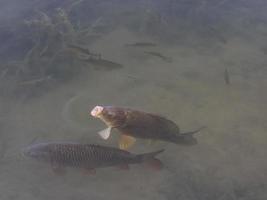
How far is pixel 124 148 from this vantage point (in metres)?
4.95

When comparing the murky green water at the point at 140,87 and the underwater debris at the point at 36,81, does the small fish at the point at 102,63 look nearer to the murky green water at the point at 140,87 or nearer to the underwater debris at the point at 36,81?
the murky green water at the point at 140,87

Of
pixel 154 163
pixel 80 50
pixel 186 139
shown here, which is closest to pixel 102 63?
pixel 80 50

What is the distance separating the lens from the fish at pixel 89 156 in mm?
4891

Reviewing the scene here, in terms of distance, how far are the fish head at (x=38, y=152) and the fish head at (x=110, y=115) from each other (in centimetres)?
81

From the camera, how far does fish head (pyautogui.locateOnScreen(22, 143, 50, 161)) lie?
5.07 metres

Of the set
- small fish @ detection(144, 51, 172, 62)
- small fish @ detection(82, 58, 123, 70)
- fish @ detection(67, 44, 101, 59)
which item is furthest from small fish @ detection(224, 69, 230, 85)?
fish @ detection(67, 44, 101, 59)

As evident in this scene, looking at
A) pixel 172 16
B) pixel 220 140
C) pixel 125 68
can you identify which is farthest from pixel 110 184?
pixel 172 16

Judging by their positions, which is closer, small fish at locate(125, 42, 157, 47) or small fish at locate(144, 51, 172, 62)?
small fish at locate(144, 51, 172, 62)

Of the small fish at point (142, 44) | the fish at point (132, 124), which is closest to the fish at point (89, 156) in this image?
the fish at point (132, 124)

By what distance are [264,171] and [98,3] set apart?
4828 mm

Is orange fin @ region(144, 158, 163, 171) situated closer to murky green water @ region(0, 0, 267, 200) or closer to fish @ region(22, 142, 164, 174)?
fish @ region(22, 142, 164, 174)

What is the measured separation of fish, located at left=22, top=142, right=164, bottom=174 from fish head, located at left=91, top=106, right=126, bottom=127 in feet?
1.25

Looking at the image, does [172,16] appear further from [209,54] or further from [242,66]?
[242,66]

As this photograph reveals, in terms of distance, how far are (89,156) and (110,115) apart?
56 cm
